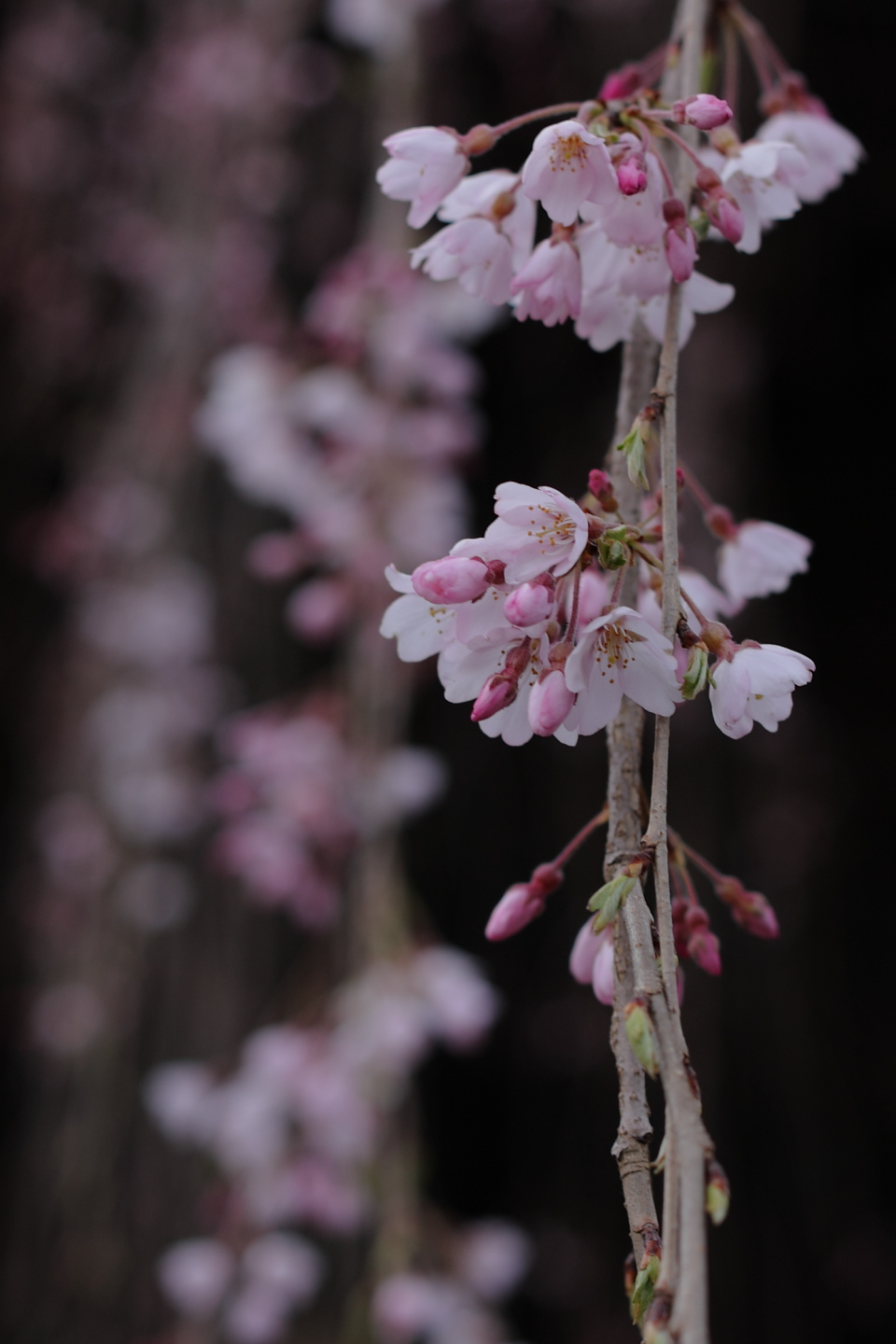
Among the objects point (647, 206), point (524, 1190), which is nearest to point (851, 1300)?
point (524, 1190)

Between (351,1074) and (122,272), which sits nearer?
(351,1074)

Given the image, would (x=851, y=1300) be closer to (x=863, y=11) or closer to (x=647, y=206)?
(x=647, y=206)

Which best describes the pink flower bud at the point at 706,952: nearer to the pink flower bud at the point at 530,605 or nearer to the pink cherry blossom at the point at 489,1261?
the pink flower bud at the point at 530,605

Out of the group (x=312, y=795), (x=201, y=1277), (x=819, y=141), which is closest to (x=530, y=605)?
(x=819, y=141)

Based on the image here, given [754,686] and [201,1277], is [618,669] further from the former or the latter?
[201,1277]

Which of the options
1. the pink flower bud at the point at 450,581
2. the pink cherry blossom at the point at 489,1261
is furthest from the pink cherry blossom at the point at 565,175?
the pink cherry blossom at the point at 489,1261

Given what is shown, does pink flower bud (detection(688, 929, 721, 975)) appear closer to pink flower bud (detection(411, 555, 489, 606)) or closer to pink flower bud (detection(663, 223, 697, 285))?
pink flower bud (detection(411, 555, 489, 606))

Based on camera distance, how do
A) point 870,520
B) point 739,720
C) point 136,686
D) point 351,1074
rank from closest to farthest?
1. point 739,720
2. point 351,1074
3. point 136,686
4. point 870,520

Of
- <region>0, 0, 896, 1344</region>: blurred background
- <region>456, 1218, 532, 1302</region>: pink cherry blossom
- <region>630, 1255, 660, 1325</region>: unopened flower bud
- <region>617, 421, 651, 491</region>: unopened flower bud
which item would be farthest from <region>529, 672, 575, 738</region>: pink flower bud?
<region>0, 0, 896, 1344</region>: blurred background
